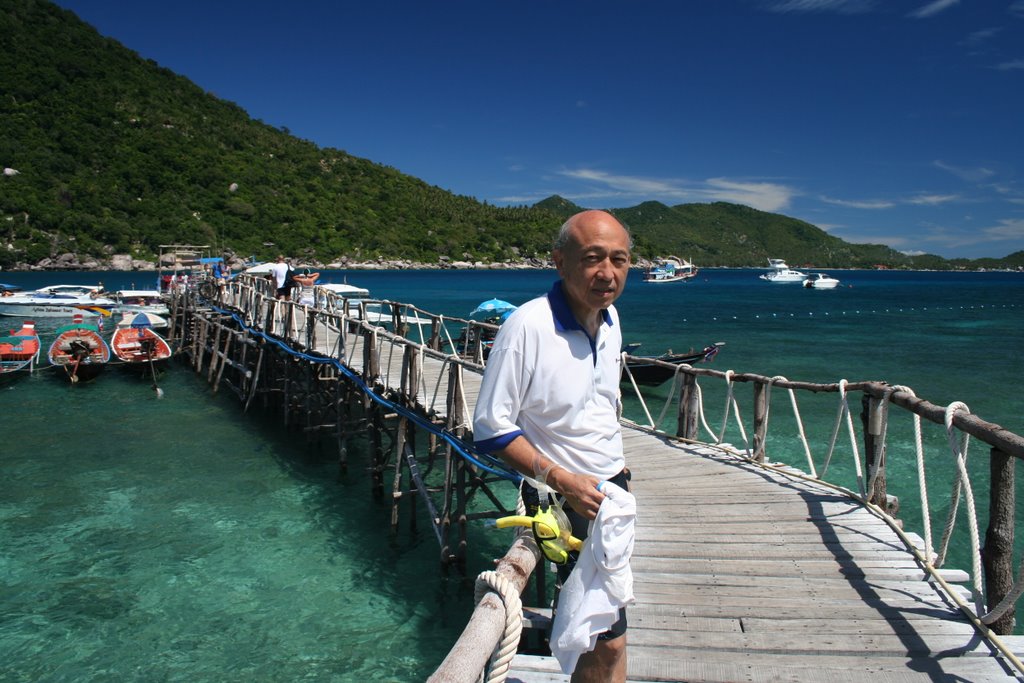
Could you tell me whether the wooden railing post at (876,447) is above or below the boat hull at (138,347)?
above

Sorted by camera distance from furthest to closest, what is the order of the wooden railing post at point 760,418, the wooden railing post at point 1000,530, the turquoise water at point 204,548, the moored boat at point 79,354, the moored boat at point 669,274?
the moored boat at point 669,274 < the moored boat at point 79,354 < the wooden railing post at point 760,418 < the turquoise water at point 204,548 < the wooden railing post at point 1000,530

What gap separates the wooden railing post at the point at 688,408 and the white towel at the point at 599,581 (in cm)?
712

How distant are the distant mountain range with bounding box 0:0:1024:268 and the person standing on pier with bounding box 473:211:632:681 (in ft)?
320

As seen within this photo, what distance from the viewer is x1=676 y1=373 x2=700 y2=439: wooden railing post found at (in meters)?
8.88

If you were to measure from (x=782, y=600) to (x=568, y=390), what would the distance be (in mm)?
3240

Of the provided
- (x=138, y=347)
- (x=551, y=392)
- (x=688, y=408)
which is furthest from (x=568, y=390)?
(x=138, y=347)

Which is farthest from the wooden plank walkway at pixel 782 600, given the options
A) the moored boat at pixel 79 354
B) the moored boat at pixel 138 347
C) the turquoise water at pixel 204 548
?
the moored boat at pixel 79 354

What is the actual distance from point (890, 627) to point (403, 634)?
5254 millimetres

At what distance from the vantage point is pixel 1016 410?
1975 cm

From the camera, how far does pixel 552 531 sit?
2084 millimetres

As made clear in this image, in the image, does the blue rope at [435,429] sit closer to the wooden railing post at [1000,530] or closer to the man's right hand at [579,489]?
the man's right hand at [579,489]

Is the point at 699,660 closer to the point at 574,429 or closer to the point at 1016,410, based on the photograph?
the point at 574,429

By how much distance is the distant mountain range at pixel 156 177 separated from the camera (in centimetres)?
9050

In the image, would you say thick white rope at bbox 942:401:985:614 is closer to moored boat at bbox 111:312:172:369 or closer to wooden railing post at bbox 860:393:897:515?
wooden railing post at bbox 860:393:897:515
